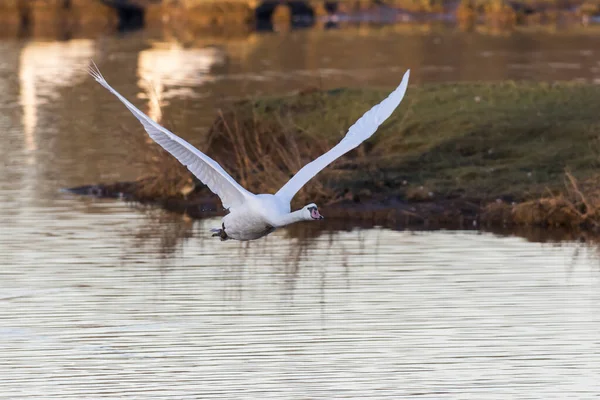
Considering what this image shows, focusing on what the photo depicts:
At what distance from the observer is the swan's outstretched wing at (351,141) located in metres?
13.2

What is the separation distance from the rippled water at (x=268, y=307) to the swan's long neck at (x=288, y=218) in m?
1.30

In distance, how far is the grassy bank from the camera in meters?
21.0

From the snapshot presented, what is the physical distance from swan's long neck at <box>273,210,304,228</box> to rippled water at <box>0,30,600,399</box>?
1295 mm

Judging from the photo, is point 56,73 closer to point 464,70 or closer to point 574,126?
point 464,70

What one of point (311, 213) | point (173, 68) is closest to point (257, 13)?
point (173, 68)

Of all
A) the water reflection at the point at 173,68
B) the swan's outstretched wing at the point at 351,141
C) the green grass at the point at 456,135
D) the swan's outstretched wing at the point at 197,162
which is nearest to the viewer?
the swan's outstretched wing at the point at 197,162

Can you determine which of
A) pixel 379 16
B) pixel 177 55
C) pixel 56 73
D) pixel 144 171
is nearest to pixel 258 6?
pixel 379 16

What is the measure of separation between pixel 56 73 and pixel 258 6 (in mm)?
31622

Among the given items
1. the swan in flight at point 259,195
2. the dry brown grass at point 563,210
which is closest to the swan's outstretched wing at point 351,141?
the swan in flight at point 259,195

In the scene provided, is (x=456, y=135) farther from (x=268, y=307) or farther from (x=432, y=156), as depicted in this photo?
(x=268, y=307)

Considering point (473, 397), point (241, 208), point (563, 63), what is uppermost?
point (563, 63)

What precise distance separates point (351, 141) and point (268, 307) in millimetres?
3015

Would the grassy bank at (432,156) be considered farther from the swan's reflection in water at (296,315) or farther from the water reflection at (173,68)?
the water reflection at (173,68)

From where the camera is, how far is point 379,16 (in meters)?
78.5
